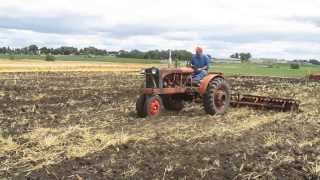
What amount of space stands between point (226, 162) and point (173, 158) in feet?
2.72

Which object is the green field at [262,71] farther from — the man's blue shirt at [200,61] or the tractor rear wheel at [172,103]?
the man's blue shirt at [200,61]

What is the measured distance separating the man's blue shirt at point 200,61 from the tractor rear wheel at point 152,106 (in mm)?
1539

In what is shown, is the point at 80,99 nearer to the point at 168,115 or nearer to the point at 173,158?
the point at 168,115

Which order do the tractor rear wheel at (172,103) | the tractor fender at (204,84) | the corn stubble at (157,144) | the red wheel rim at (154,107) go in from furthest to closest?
1. the tractor rear wheel at (172,103)
2. the tractor fender at (204,84)
3. the red wheel rim at (154,107)
4. the corn stubble at (157,144)

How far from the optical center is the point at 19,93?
79.6 feet

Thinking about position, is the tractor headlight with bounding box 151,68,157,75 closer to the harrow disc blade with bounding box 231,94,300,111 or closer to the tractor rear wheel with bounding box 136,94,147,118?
the tractor rear wheel with bounding box 136,94,147,118

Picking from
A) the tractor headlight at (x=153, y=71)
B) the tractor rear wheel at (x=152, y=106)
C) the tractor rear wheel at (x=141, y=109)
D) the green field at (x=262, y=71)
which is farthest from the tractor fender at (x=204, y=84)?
the green field at (x=262, y=71)

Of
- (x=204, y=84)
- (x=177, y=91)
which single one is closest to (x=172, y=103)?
(x=177, y=91)

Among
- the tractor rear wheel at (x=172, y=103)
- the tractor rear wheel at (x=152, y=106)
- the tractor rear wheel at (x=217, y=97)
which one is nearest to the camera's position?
the tractor rear wheel at (x=152, y=106)

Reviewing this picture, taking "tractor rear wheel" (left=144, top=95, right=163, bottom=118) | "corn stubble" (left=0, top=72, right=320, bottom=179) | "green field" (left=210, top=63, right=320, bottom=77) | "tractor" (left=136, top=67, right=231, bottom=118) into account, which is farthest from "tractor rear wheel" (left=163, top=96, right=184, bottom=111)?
"green field" (left=210, top=63, right=320, bottom=77)

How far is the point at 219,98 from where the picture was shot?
640 inches

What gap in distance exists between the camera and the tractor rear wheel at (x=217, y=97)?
15938 mm

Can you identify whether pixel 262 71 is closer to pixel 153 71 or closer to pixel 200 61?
pixel 200 61

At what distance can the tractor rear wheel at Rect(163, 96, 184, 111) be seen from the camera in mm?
17047
